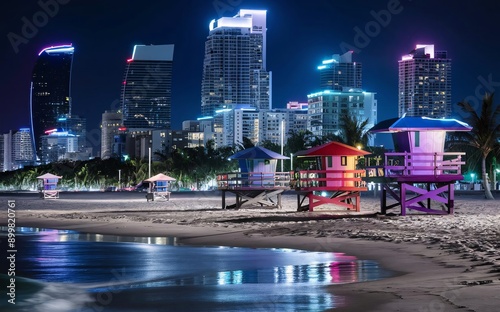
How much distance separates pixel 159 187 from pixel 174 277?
42728mm

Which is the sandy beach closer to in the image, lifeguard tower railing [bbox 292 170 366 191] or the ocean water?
the ocean water

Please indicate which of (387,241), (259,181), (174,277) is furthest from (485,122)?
(174,277)

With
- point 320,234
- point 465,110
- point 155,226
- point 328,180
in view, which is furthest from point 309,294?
point 465,110

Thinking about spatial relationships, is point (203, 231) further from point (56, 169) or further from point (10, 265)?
point (56, 169)

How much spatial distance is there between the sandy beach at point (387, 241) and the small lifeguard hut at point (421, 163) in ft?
6.47

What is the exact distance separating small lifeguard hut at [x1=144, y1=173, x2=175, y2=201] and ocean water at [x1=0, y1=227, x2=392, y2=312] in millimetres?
33595

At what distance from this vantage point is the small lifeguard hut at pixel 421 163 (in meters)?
30.1

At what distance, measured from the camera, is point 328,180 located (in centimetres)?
3422

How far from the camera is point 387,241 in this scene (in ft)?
66.6

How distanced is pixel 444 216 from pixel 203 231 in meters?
9.83

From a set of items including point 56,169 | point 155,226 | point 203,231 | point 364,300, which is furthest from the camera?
point 56,169

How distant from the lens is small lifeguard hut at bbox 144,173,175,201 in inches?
2152

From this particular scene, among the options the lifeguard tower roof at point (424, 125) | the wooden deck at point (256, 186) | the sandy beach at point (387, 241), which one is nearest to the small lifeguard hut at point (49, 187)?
the wooden deck at point (256, 186)

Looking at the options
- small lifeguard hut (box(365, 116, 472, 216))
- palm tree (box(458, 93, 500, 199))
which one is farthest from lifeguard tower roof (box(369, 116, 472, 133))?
palm tree (box(458, 93, 500, 199))
